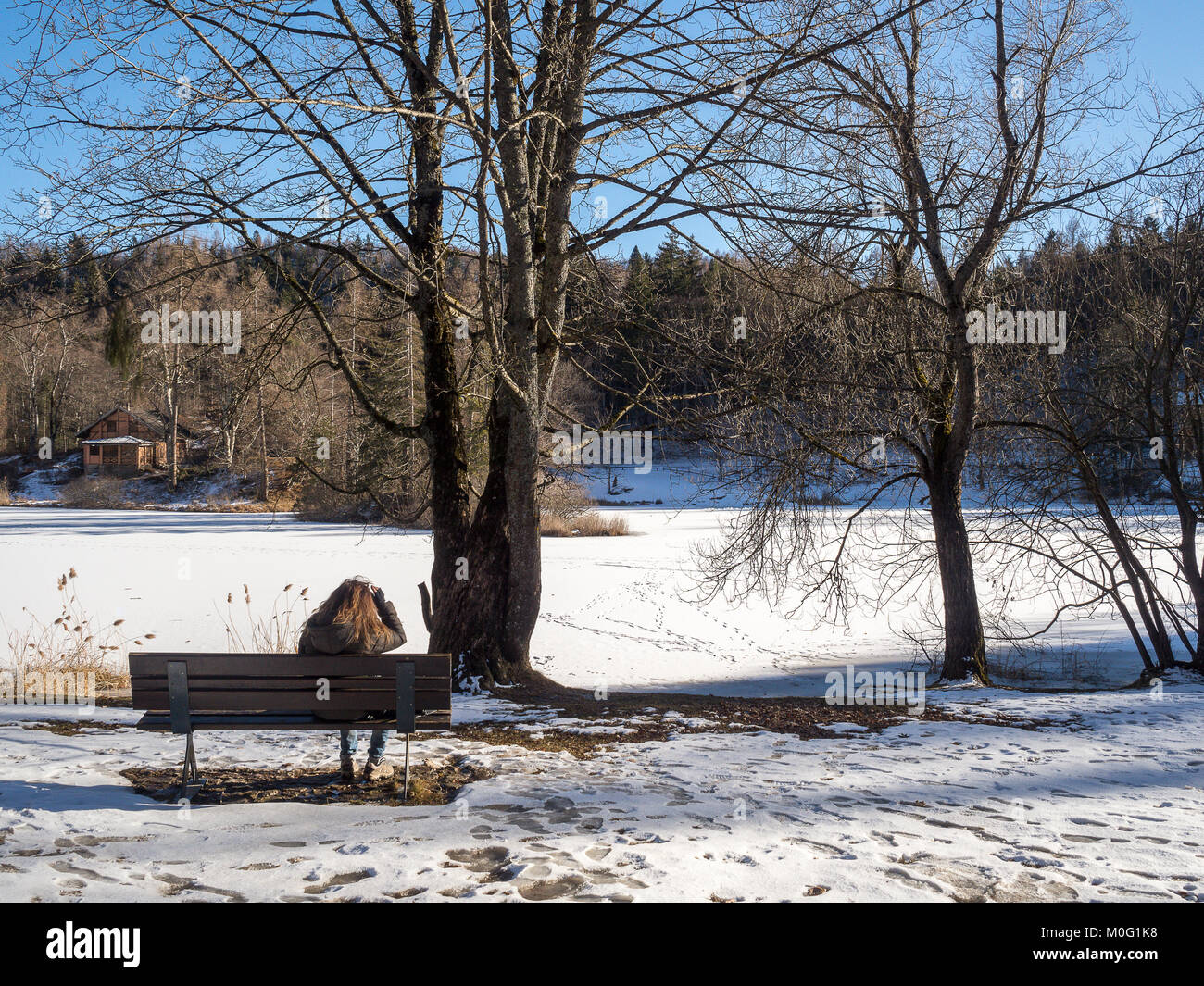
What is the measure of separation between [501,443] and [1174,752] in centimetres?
617

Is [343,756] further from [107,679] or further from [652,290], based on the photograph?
[652,290]

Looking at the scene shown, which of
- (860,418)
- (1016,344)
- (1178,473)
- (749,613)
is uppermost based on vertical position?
(1016,344)

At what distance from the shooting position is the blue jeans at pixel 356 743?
5.33 m

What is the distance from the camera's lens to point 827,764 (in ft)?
19.6

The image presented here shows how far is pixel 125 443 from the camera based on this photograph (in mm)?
52969

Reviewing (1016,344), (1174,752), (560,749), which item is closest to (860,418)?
(1016,344)

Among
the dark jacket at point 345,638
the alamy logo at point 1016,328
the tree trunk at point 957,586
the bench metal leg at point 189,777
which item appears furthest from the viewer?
the tree trunk at point 957,586

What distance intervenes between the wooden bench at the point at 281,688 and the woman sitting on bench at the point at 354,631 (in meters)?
0.12

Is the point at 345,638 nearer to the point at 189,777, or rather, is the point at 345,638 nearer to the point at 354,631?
the point at 354,631

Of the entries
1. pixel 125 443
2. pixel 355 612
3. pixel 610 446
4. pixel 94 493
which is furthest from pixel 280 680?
pixel 125 443

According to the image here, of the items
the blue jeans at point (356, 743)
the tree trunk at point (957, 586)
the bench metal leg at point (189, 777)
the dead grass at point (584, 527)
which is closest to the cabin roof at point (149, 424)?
the dead grass at point (584, 527)

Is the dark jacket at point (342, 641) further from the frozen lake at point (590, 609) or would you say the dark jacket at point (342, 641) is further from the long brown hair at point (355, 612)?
the frozen lake at point (590, 609)
